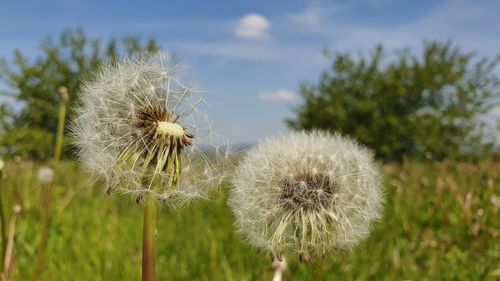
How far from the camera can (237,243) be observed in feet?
15.2

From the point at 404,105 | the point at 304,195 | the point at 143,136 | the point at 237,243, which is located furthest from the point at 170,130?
the point at 404,105

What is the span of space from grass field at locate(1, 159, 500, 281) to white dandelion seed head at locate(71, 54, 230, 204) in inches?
42.1

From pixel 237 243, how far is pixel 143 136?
2902 mm

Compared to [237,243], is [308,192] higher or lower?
higher

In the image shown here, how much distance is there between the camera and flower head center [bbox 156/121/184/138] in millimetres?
1736

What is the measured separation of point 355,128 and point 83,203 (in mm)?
22663

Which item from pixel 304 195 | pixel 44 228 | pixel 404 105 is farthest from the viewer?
pixel 404 105

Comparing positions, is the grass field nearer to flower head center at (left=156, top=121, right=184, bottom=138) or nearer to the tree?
flower head center at (left=156, top=121, right=184, bottom=138)

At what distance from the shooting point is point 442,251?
4375 mm

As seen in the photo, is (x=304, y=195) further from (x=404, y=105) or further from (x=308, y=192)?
(x=404, y=105)

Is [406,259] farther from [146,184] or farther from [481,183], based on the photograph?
[146,184]

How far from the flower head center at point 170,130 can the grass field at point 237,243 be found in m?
1.30

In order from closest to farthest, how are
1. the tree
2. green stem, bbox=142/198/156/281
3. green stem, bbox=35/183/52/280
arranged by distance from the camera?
green stem, bbox=142/198/156/281
green stem, bbox=35/183/52/280
the tree

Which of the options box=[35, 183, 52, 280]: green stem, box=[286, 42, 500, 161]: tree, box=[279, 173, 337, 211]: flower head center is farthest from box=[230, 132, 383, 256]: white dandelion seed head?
box=[286, 42, 500, 161]: tree
